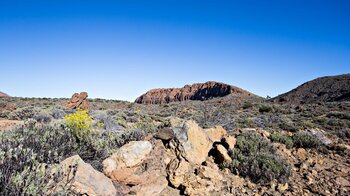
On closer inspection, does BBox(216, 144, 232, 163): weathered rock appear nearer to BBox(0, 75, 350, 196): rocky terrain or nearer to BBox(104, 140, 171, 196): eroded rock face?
BBox(0, 75, 350, 196): rocky terrain

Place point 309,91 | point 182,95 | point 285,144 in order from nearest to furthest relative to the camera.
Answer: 1. point 285,144
2. point 309,91
3. point 182,95

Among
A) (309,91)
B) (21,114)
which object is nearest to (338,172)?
(21,114)

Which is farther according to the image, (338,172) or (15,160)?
(338,172)

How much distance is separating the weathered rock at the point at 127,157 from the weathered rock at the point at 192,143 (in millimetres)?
890

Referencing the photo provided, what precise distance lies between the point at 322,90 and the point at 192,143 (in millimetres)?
54828

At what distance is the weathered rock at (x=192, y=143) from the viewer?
5.79m

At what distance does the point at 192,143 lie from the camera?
237 inches

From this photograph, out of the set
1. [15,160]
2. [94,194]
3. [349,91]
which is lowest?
[94,194]

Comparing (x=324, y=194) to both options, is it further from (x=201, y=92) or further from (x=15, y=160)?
(x=201, y=92)

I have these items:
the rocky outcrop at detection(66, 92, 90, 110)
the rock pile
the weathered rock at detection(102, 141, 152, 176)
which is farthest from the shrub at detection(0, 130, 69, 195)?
the rocky outcrop at detection(66, 92, 90, 110)

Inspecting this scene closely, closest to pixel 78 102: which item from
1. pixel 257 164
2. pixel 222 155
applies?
pixel 222 155

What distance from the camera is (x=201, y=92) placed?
11938 centimetres

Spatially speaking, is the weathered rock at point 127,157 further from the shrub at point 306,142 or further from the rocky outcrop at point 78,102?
the rocky outcrop at point 78,102

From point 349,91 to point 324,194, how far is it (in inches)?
1862
